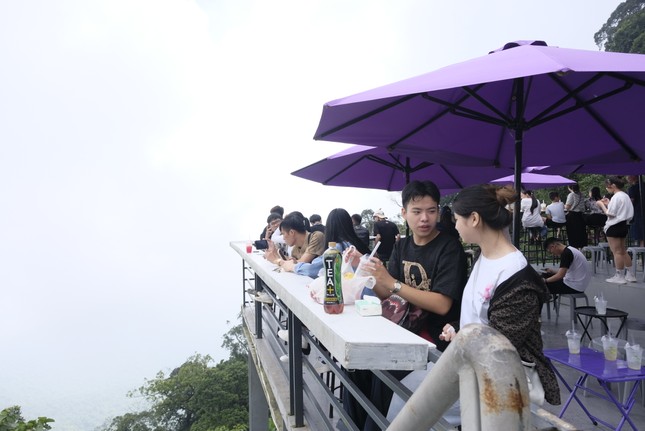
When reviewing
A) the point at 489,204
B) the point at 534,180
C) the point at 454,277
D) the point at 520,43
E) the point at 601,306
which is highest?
the point at 520,43

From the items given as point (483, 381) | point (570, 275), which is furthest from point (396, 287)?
point (570, 275)

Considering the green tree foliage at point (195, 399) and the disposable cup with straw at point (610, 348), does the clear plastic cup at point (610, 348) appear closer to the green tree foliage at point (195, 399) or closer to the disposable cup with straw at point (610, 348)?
the disposable cup with straw at point (610, 348)

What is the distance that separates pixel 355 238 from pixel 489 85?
1.98m

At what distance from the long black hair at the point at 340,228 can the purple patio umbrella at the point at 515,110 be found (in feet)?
2.52

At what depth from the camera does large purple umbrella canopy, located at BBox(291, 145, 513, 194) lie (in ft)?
22.0

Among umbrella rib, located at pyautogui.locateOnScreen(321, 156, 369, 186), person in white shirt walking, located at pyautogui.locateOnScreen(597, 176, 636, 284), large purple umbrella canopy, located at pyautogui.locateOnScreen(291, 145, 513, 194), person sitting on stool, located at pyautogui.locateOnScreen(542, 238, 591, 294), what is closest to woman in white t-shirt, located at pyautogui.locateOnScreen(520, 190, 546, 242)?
large purple umbrella canopy, located at pyautogui.locateOnScreen(291, 145, 513, 194)

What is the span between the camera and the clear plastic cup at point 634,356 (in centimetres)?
274

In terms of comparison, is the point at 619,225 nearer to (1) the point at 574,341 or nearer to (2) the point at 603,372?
(1) the point at 574,341

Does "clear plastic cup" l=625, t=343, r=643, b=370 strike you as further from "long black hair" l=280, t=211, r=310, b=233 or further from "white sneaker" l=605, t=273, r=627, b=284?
"white sneaker" l=605, t=273, r=627, b=284

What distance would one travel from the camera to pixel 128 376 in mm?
179500

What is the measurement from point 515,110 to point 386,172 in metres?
3.86

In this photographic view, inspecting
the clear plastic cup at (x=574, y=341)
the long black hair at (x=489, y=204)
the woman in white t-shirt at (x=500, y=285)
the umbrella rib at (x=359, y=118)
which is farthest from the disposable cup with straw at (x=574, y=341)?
the umbrella rib at (x=359, y=118)

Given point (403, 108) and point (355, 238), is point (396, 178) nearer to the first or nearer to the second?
point (403, 108)

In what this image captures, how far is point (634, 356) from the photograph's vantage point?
9.04ft
